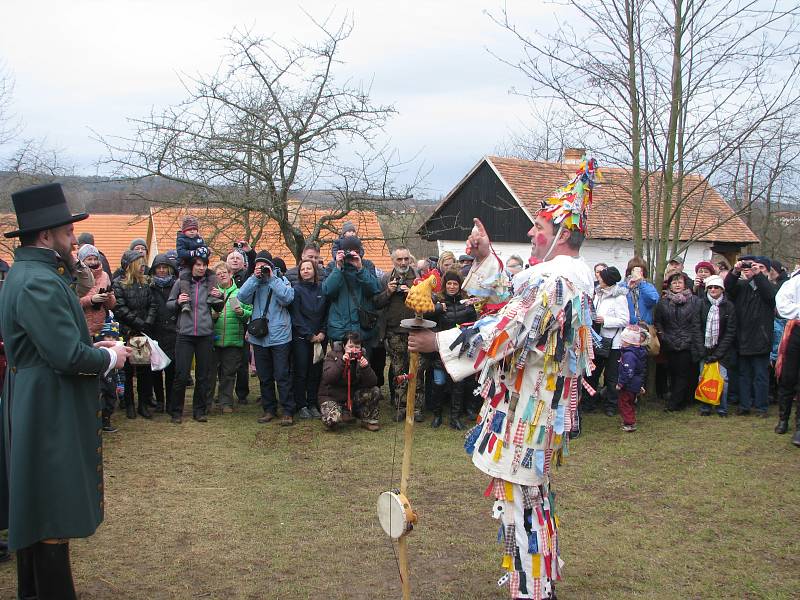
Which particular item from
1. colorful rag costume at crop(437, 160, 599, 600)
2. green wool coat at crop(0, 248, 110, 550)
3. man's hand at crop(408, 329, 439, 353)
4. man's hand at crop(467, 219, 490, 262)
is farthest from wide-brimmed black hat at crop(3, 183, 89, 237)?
man's hand at crop(467, 219, 490, 262)

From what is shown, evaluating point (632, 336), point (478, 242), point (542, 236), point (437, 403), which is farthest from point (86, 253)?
point (632, 336)

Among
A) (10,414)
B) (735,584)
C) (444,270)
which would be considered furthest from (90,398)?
(444,270)

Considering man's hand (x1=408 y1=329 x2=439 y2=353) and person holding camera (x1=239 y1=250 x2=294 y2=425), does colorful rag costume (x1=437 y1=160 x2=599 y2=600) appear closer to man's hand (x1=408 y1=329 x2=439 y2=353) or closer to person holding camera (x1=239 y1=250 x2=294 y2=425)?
man's hand (x1=408 y1=329 x2=439 y2=353)

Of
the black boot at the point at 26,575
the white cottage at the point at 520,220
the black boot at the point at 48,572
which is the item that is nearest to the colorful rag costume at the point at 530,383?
the black boot at the point at 48,572

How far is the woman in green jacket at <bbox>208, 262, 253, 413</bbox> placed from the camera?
894cm

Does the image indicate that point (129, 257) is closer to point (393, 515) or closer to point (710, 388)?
point (393, 515)

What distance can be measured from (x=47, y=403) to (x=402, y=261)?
18.8 feet

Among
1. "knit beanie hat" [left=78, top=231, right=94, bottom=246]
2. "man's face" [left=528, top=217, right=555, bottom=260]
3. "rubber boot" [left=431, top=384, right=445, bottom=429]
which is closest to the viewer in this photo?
Result: "man's face" [left=528, top=217, right=555, bottom=260]

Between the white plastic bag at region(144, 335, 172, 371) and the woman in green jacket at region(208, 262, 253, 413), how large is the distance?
27.2 inches

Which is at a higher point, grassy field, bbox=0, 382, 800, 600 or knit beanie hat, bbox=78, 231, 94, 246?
knit beanie hat, bbox=78, 231, 94, 246

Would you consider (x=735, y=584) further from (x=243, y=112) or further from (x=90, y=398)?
(x=243, y=112)

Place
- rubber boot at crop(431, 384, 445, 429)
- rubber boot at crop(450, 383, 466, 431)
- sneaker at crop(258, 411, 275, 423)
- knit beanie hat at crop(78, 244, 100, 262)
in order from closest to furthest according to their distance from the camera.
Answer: knit beanie hat at crop(78, 244, 100, 262) < rubber boot at crop(450, 383, 466, 431) < rubber boot at crop(431, 384, 445, 429) < sneaker at crop(258, 411, 275, 423)

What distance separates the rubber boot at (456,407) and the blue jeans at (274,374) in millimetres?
1899

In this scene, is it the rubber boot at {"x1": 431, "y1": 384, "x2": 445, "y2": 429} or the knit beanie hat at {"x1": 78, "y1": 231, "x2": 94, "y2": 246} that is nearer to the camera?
the rubber boot at {"x1": 431, "y1": 384, "x2": 445, "y2": 429}
